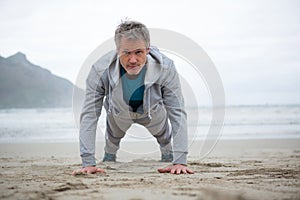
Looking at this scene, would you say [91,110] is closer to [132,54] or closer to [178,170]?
[132,54]

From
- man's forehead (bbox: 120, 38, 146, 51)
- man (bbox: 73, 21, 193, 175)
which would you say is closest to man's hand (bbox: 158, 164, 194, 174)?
man (bbox: 73, 21, 193, 175)

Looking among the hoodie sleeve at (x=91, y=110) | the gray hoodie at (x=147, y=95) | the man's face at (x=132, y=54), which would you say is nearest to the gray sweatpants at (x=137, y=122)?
the gray hoodie at (x=147, y=95)

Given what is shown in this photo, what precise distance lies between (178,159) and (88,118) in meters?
0.87

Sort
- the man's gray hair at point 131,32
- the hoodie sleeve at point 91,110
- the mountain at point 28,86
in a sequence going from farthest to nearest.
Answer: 1. the mountain at point 28,86
2. the hoodie sleeve at point 91,110
3. the man's gray hair at point 131,32

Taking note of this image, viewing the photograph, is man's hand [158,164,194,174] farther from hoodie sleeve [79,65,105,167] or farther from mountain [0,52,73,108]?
mountain [0,52,73,108]

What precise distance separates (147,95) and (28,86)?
47.5 feet

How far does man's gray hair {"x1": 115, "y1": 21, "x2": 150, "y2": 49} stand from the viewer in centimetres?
337

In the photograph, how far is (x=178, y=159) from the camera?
11.6 feet

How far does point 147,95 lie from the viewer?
3.61m

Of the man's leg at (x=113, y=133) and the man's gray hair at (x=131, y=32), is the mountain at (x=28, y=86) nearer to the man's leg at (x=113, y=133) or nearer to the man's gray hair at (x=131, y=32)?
the man's leg at (x=113, y=133)

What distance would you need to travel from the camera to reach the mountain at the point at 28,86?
16.1 m

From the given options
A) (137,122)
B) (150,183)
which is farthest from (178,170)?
(137,122)

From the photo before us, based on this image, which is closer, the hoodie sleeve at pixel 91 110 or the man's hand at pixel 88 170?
the man's hand at pixel 88 170

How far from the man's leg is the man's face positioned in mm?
740
